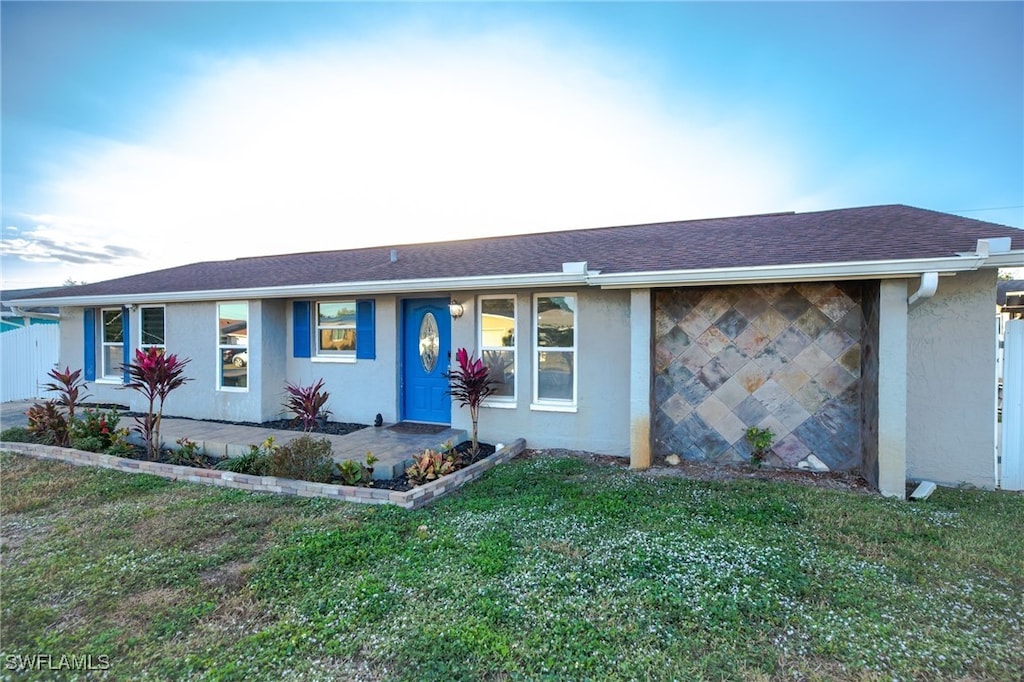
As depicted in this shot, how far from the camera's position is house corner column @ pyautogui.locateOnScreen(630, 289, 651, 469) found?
20.1 ft

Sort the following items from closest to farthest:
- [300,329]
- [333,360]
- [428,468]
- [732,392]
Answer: [428,468] → [732,392] → [333,360] → [300,329]

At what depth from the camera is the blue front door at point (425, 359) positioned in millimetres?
7910

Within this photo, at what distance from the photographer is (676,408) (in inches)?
263

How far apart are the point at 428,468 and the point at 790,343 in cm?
511

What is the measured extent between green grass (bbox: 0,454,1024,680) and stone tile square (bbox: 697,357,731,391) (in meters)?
1.79

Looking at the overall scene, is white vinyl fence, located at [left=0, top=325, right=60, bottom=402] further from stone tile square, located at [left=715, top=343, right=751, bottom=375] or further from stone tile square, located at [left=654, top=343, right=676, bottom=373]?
stone tile square, located at [left=715, top=343, right=751, bottom=375]

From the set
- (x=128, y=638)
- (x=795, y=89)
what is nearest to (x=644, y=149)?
(x=795, y=89)

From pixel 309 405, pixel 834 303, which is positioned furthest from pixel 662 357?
pixel 309 405

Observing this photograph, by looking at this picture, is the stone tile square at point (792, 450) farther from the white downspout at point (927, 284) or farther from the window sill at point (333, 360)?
the window sill at point (333, 360)

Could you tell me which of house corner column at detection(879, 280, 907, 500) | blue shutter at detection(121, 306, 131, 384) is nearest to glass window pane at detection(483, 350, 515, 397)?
house corner column at detection(879, 280, 907, 500)

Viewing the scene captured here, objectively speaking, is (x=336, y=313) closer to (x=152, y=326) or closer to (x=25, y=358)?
(x=152, y=326)

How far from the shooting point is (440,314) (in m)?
7.97

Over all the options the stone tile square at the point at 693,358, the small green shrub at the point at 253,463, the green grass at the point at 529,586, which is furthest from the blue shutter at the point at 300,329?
the stone tile square at the point at 693,358

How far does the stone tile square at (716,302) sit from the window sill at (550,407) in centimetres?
238
